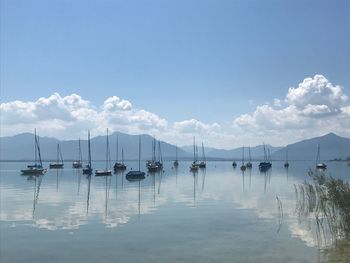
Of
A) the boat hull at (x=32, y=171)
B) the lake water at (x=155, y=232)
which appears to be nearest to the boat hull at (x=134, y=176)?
the boat hull at (x=32, y=171)

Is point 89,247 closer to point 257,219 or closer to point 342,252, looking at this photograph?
point 342,252

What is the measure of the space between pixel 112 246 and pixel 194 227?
35.5 feet

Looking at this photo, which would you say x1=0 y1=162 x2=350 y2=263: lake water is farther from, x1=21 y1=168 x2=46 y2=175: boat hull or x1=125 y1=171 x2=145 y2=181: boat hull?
x1=21 y1=168 x2=46 y2=175: boat hull

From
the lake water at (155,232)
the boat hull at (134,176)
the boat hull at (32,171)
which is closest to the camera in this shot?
the lake water at (155,232)

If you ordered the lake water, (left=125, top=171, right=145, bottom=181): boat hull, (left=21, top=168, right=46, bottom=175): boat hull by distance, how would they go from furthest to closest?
(left=21, top=168, right=46, bottom=175): boat hull
(left=125, top=171, right=145, bottom=181): boat hull
the lake water

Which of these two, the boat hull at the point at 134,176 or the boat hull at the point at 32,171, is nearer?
the boat hull at the point at 134,176

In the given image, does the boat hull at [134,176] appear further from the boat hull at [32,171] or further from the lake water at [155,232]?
the lake water at [155,232]

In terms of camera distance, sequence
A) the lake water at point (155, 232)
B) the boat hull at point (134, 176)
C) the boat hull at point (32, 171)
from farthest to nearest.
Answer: the boat hull at point (32, 171)
the boat hull at point (134, 176)
the lake water at point (155, 232)

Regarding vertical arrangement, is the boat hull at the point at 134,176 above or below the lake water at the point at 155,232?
above

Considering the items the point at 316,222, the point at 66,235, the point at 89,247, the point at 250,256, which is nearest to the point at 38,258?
the point at 89,247

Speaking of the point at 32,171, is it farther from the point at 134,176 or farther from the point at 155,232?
the point at 155,232

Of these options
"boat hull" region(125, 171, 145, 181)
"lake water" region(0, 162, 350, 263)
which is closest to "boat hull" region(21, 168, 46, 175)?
"boat hull" region(125, 171, 145, 181)

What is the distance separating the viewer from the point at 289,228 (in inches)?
1602

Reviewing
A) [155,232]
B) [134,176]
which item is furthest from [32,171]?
[155,232]
